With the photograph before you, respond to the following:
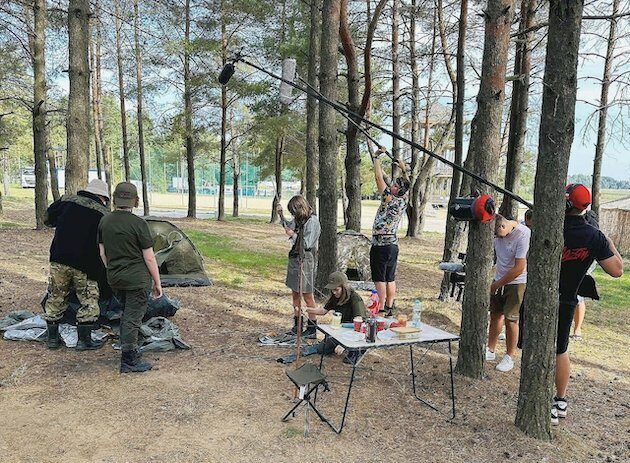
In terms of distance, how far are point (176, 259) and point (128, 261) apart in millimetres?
3776

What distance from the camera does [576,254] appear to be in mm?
3334

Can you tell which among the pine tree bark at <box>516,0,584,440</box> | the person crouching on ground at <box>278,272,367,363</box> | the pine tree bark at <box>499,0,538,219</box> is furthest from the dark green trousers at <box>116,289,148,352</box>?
the pine tree bark at <box>499,0,538,219</box>

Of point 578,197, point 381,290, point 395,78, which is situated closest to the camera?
point 578,197

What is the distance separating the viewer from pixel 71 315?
486cm

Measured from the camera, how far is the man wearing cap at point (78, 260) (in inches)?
172

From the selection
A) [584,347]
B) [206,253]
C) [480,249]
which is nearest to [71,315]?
[480,249]

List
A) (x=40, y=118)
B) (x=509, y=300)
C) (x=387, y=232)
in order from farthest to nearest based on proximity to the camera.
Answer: (x=40, y=118)
(x=387, y=232)
(x=509, y=300)

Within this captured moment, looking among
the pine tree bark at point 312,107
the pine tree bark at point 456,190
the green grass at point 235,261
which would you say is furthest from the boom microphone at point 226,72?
the green grass at point 235,261

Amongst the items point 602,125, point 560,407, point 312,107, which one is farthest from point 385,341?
point 602,125

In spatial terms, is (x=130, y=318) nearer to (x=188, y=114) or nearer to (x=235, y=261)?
(x=235, y=261)

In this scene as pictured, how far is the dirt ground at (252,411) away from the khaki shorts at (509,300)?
54cm

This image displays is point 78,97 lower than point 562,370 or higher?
higher

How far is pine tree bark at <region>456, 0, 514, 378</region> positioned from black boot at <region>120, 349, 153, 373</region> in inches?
105

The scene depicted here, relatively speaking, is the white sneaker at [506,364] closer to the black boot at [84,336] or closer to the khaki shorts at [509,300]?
the khaki shorts at [509,300]
